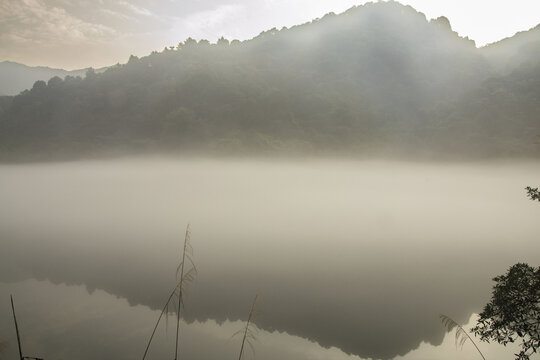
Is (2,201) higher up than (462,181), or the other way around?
(462,181)

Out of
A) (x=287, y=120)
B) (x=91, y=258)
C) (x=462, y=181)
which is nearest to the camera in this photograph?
(x=91, y=258)

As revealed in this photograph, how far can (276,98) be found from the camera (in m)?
169

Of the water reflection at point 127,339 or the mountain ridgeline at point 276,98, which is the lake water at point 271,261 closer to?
the water reflection at point 127,339

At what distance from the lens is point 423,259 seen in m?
56.4

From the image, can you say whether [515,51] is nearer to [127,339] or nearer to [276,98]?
[276,98]

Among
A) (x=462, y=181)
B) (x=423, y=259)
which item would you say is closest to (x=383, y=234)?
(x=423, y=259)

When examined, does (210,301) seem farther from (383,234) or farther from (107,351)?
(383,234)

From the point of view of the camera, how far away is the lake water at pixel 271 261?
25.8 metres

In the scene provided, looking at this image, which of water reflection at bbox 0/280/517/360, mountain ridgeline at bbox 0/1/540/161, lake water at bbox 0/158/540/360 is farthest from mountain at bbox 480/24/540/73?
water reflection at bbox 0/280/517/360

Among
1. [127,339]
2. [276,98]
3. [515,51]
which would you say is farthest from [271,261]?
[515,51]

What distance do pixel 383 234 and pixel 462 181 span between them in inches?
3329

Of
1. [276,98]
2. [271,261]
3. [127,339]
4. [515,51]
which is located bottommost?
[127,339]

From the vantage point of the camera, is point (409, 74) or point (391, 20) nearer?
point (409, 74)

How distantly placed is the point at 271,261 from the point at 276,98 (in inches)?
5039
